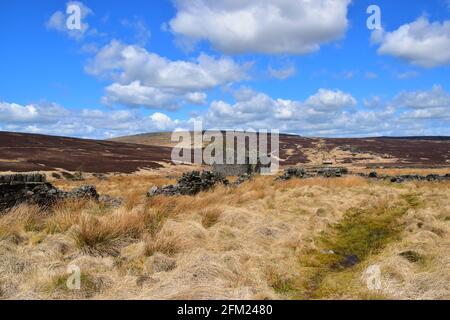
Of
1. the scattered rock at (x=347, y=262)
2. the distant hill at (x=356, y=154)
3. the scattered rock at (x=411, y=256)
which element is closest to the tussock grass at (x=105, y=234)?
the scattered rock at (x=347, y=262)

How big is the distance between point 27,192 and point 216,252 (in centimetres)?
667

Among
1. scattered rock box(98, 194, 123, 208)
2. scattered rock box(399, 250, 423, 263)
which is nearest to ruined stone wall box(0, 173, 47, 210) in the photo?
Result: scattered rock box(98, 194, 123, 208)

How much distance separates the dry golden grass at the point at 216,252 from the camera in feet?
19.6

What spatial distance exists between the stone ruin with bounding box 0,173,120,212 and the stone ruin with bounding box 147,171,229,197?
294 cm

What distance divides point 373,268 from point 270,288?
188cm

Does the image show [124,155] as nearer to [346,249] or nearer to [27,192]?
[27,192]

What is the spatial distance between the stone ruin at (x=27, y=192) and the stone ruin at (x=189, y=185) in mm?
2943

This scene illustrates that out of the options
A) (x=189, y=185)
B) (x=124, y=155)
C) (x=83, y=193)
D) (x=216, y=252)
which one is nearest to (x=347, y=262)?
(x=216, y=252)

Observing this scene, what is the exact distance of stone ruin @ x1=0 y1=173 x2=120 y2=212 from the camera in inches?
435

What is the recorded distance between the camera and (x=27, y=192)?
11664 mm

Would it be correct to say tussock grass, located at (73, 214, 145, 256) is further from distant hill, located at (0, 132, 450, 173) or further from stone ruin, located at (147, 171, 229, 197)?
distant hill, located at (0, 132, 450, 173)

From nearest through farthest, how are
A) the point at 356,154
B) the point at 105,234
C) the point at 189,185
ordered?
the point at 105,234, the point at 189,185, the point at 356,154

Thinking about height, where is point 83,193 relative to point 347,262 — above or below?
above
